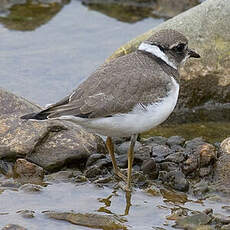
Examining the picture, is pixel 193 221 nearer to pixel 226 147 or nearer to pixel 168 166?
pixel 168 166

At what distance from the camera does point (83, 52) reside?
41.5 feet

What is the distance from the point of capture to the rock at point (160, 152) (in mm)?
8555

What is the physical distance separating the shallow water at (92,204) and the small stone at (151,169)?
349 millimetres

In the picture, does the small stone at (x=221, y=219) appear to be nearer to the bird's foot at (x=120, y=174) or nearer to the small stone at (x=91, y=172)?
the bird's foot at (x=120, y=174)

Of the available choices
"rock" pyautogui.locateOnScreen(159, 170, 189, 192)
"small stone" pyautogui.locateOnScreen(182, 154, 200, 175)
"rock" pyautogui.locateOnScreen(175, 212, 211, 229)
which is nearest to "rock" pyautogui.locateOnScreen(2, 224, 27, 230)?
"rock" pyautogui.locateOnScreen(175, 212, 211, 229)

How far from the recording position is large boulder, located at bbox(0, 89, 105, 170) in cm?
834

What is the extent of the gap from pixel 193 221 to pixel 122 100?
1509mm

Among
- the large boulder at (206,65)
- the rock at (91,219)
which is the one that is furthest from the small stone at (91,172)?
the large boulder at (206,65)

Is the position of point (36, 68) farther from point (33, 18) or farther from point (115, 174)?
point (115, 174)

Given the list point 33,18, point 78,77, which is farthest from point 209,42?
point 33,18

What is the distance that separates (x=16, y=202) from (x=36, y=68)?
4.72 metres

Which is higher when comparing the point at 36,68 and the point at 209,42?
the point at 209,42

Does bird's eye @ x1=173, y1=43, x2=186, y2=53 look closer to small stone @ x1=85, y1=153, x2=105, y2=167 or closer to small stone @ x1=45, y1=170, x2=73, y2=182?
small stone @ x1=85, y1=153, x2=105, y2=167

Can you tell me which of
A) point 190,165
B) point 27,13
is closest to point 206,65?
point 190,165
